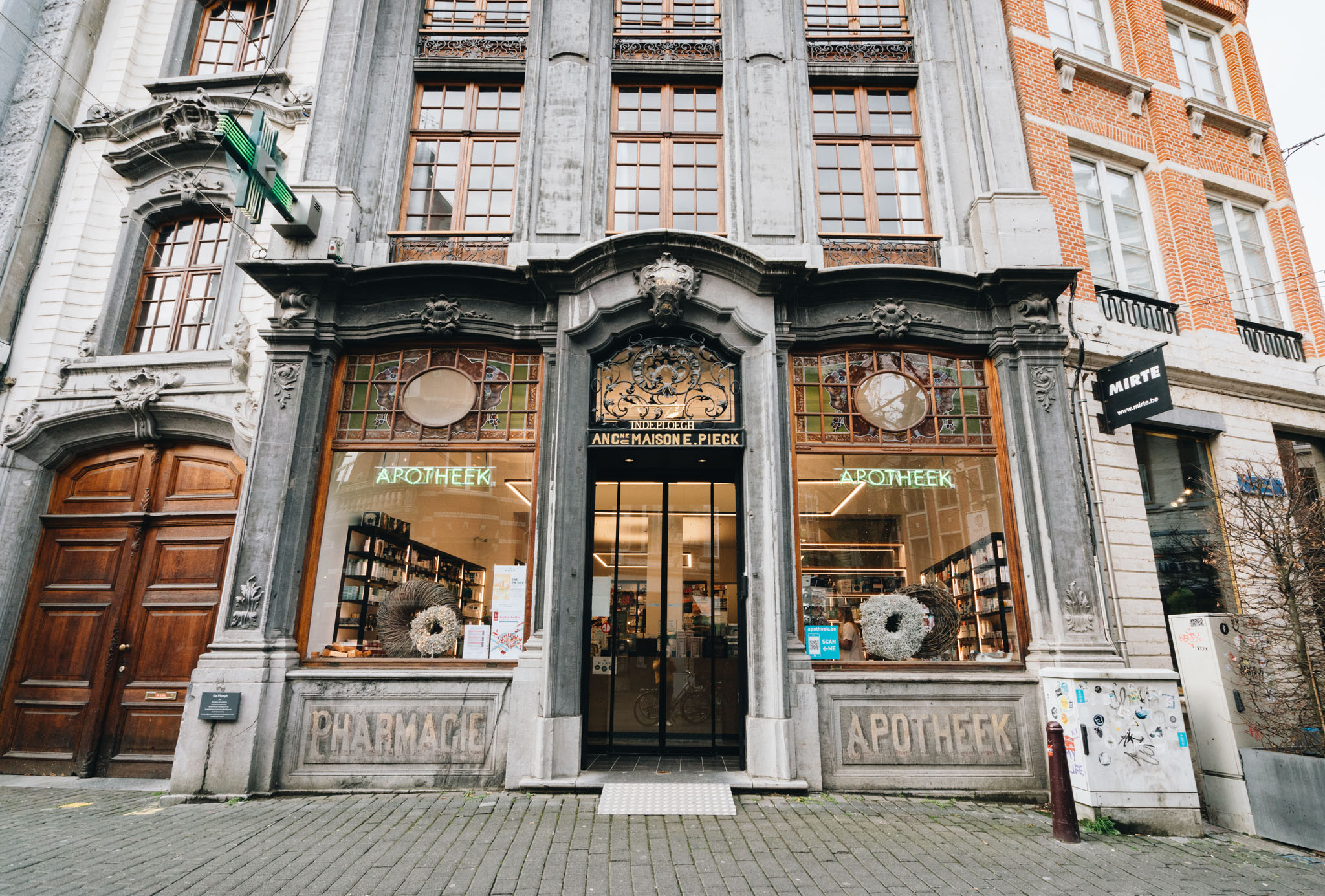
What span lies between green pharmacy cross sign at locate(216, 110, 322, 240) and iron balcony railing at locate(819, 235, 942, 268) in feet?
21.6

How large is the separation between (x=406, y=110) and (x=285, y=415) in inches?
189

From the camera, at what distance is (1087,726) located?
19.0 ft

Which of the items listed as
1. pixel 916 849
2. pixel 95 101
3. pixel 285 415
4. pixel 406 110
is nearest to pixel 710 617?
pixel 916 849

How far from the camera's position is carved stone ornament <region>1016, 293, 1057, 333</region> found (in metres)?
7.79

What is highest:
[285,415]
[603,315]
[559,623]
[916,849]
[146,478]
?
[603,315]

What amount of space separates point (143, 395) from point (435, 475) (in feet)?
13.6

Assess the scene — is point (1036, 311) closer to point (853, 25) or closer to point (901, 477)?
point (901, 477)

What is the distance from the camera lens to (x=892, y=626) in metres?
7.30

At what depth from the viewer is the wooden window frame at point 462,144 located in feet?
28.2

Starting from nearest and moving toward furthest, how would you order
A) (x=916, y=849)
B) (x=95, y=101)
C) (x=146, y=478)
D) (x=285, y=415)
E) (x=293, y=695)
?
(x=916, y=849), (x=293, y=695), (x=285, y=415), (x=146, y=478), (x=95, y=101)

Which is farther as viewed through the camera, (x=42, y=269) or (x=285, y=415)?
(x=42, y=269)

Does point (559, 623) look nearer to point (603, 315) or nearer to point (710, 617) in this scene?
point (710, 617)

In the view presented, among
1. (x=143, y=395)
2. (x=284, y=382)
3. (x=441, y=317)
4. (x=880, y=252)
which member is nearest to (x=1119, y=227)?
(x=880, y=252)

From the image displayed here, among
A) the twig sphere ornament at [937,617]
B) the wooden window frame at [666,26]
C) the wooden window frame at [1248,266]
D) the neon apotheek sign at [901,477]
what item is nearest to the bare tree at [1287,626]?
the twig sphere ornament at [937,617]
